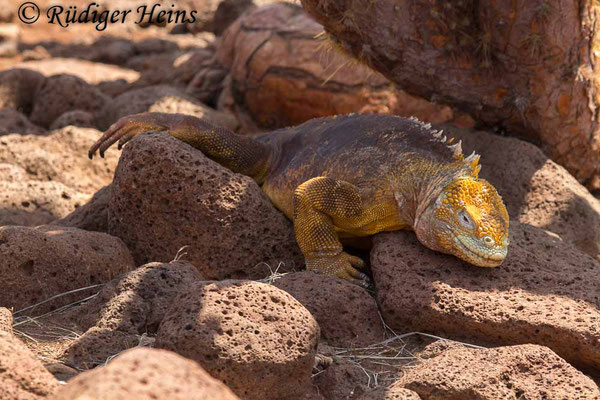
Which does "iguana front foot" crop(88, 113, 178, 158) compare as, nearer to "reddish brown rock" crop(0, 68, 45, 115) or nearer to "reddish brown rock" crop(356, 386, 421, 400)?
"reddish brown rock" crop(356, 386, 421, 400)

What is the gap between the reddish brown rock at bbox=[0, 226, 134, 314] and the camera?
467 centimetres

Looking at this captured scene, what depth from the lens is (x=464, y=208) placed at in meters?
4.80

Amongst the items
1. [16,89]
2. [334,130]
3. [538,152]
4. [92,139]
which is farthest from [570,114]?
[16,89]

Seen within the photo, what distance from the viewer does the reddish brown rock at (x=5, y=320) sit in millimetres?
4048

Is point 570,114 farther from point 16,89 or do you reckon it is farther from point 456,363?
point 16,89

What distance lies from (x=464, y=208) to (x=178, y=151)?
182cm

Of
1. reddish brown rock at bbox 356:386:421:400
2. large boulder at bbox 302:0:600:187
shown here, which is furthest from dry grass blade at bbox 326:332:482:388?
large boulder at bbox 302:0:600:187

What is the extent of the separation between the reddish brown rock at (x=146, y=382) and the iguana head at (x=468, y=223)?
2437 mm

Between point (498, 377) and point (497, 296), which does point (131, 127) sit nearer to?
point (497, 296)

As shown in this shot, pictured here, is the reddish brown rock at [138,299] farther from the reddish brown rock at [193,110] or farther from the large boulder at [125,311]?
the reddish brown rock at [193,110]

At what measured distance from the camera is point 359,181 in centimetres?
542

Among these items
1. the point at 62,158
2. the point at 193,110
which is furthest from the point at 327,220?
the point at 193,110

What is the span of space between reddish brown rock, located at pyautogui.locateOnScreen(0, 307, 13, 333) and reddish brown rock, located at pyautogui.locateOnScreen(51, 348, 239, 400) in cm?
162

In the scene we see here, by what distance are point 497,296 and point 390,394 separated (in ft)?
4.16
